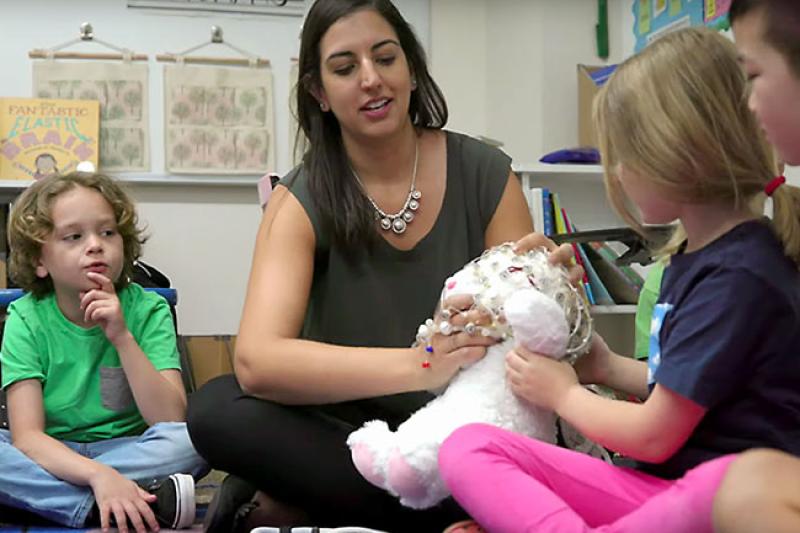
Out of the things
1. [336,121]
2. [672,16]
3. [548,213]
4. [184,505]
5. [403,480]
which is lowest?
[184,505]

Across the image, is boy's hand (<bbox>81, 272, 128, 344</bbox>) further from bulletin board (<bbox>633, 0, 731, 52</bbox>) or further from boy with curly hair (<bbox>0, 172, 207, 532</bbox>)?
bulletin board (<bbox>633, 0, 731, 52</bbox>)

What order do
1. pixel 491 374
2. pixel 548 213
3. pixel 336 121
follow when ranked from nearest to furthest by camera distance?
pixel 491 374
pixel 336 121
pixel 548 213

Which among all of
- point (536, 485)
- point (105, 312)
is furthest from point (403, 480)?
point (105, 312)

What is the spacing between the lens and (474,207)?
135 cm

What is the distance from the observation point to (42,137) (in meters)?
2.48

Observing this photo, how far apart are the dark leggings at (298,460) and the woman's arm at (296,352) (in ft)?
0.12

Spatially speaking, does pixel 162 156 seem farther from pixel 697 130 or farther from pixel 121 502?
pixel 697 130

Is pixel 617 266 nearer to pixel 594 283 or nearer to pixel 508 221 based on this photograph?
pixel 594 283

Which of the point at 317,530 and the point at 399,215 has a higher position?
the point at 399,215

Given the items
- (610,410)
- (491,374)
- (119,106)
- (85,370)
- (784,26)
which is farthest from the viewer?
(119,106)

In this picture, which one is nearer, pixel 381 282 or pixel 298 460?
pixel 298 460

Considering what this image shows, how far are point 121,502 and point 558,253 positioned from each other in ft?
2.43

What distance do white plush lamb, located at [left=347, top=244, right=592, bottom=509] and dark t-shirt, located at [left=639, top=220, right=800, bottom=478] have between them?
0.16 metres

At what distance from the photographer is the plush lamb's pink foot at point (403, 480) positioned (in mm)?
953
